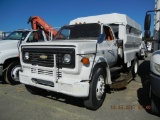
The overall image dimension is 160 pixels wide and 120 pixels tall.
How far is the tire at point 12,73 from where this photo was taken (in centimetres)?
652

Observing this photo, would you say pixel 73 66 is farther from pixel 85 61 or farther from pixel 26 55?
pixel 26 55

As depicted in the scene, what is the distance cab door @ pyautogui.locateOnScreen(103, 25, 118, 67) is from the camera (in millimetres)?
5124

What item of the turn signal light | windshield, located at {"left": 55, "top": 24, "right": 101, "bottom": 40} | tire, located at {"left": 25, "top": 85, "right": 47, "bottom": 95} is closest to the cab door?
windshield, located at {"left": 55, "top": 24, "right": 101, "bottom": 40}

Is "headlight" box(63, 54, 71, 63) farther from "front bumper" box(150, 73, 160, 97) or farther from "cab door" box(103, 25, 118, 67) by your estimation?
"front bumper" box(150, 73, 160, 97)

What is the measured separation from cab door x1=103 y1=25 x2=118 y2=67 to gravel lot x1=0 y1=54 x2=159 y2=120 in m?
1.18

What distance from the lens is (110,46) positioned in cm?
537

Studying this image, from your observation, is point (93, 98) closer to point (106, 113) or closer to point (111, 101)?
point (106, 113)

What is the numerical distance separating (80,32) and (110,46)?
1082 mm

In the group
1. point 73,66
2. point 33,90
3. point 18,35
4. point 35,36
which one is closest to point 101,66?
point 73,66

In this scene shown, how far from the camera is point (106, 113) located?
409 cm

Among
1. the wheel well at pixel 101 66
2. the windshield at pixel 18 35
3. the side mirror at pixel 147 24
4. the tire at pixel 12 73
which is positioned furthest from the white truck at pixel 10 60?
the side mirror at pixel 147 24

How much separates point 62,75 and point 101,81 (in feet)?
3.68

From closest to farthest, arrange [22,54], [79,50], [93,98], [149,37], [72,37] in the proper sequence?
1. [79,50]
2. [93,98]
3. [22,54]
4. [149,37]
5. [72,37]

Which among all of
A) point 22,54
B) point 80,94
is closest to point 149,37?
point 80,94
